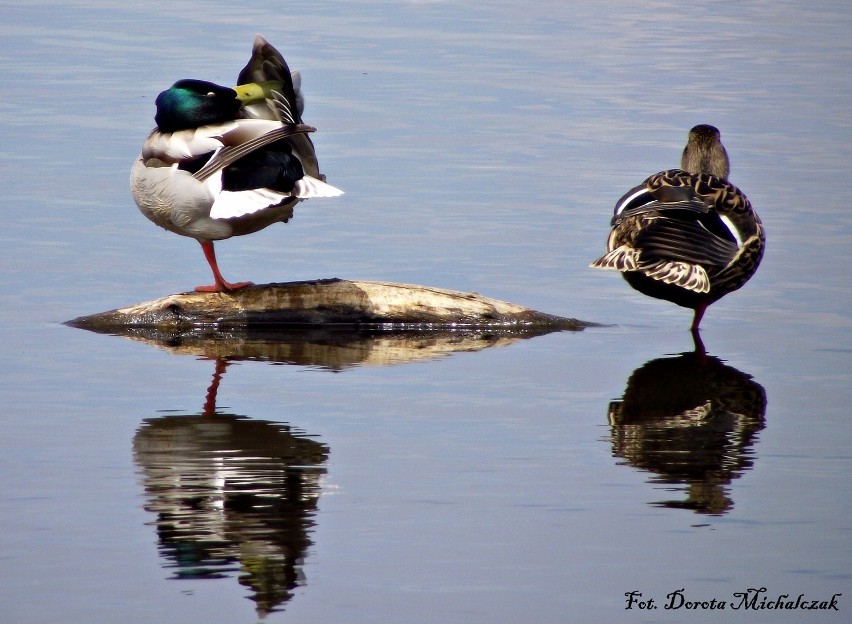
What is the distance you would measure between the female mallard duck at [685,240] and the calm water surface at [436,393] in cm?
39

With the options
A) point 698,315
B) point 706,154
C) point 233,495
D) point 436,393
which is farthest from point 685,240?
point 233,495

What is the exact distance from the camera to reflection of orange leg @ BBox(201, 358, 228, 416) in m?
7.88

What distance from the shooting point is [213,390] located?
827cm

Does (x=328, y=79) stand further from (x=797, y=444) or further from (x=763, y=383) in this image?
(x=797, y=444)

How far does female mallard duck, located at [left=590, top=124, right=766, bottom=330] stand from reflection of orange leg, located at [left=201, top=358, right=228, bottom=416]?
7.05 ft

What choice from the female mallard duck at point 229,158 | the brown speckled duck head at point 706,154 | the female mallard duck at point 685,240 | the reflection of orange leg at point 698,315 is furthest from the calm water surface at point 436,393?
the brown speckled duck head at point 706,154

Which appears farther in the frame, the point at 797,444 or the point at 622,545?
the point at 797,444

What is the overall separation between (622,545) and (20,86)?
12.6 m

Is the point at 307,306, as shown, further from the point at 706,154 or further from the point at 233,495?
the point at 233,495

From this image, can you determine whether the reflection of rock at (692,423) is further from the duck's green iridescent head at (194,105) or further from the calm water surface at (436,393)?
the duck's green iridescent head at (194,105)

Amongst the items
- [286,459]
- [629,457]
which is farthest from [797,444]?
[286,459]

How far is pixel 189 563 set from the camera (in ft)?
18.9

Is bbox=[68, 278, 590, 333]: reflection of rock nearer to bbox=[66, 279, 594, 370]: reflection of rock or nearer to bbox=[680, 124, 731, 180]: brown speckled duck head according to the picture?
bbox=[66, 279, 594, 370]: reflection of rock

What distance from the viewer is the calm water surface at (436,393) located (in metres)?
5.74
